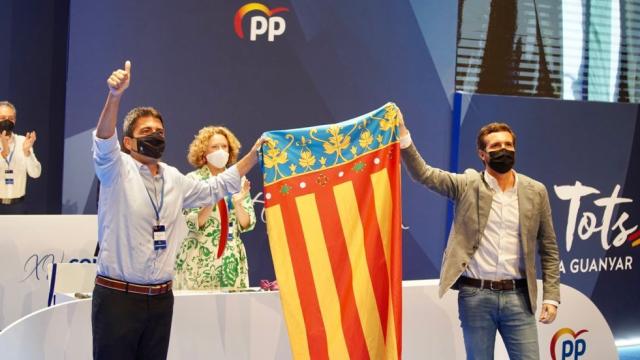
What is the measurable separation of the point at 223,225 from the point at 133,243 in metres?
1.64

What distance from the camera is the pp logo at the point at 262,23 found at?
274 inches

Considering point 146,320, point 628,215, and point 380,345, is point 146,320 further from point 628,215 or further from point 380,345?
point 628,215

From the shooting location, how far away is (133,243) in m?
3.52

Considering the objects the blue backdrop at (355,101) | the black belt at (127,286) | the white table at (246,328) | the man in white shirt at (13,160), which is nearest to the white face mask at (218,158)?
the white table at (246,328)

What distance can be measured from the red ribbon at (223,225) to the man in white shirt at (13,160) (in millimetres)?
2636

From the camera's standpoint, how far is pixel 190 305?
4.41 m

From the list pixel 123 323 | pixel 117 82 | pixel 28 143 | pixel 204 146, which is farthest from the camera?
pixel 28 143

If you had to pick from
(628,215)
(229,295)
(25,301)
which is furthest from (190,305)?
(628,215)

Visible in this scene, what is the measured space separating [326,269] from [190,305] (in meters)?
0.77

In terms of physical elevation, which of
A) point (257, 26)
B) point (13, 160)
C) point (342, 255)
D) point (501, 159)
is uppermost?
point (257, 26)

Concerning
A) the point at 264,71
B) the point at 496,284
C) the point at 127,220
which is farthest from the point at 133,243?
the point at 264,71

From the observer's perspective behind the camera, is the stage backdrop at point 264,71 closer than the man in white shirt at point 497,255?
No

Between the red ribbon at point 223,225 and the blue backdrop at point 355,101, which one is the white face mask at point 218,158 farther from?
the blue backdrop at point 355,101

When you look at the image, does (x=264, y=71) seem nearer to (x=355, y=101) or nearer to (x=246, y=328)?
(x=355, y=101)
